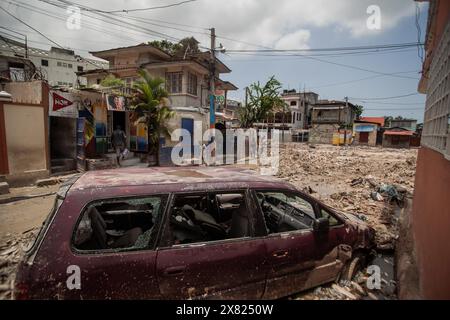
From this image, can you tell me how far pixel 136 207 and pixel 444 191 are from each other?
149 inches

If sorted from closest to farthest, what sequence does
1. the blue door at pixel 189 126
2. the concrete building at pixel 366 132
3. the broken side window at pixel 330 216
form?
1. the broken side window at pixel 330 216
2. the blue door at pixel 189 126
3. the concrete building at pixel 366 132

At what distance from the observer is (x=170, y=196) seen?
2490mm

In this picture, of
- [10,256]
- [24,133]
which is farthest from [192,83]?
[10,256]

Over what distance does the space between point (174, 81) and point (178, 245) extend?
1749 centimetres

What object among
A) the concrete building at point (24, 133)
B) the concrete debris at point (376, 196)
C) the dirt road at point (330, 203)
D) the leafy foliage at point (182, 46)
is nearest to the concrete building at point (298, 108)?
the leafy foliage at point (182, 46)

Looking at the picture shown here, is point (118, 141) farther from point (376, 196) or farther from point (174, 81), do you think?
point (376, 196)

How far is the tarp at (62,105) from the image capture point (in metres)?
10.2

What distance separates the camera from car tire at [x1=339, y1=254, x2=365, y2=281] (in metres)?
3.40

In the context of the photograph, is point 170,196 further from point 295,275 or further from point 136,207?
point 295,275

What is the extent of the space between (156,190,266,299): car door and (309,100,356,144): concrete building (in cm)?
3966

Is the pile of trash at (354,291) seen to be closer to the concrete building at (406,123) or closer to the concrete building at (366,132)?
the concrete building at (366,132)

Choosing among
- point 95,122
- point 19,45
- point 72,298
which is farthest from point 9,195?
point 19,45

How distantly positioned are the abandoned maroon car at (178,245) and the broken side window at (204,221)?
13mm

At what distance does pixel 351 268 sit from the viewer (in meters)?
3.46
